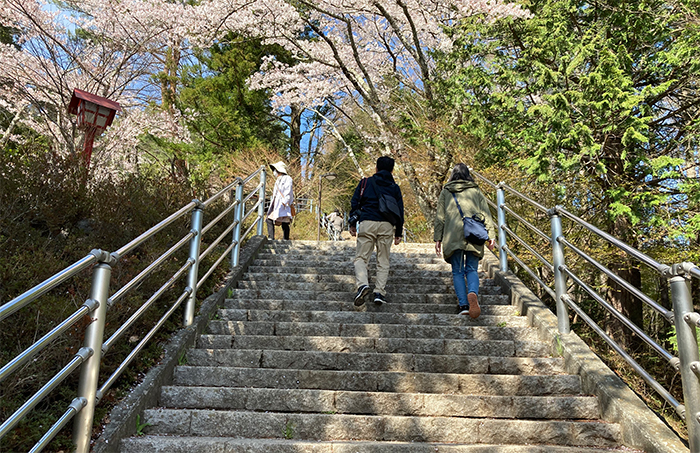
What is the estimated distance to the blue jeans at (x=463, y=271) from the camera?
4425mm

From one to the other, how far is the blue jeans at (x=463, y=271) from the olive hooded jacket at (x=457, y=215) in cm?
7

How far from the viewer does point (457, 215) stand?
4516 mm

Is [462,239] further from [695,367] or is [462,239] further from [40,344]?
[40,344]

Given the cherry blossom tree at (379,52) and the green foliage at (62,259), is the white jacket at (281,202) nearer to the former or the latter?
the green foliage at (62,259)

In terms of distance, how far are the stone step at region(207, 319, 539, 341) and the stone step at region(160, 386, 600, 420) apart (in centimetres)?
99

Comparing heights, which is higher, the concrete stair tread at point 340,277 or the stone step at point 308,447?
the concrete stair tread at point 340,277

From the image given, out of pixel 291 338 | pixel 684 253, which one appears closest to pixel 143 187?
pixel 291 338

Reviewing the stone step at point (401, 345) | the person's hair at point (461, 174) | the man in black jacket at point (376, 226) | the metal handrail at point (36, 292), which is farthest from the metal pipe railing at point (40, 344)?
the person's hair at point (461, 174)

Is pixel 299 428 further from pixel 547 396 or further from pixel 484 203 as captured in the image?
pixel 484 203

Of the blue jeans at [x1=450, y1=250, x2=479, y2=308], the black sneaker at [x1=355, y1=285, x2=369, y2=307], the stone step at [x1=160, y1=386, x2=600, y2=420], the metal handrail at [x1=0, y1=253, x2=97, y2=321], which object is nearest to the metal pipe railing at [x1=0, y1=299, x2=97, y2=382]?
the metal handrail at [x1=0, y1=253, x2=97, y2=321]

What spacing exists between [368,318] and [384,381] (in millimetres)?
1135

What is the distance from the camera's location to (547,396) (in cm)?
325

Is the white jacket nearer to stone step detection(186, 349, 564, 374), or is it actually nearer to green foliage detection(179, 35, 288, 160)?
stone step detection(186, 349, 564, 374)

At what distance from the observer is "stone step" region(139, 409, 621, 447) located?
2.82 metres
